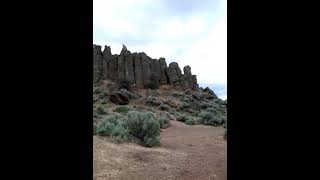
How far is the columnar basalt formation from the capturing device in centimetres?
4062

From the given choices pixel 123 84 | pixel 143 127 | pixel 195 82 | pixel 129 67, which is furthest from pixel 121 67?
pixel 143 127

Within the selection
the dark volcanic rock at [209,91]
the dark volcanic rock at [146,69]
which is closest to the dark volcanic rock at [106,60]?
the dark volcanic rock at [146,69]

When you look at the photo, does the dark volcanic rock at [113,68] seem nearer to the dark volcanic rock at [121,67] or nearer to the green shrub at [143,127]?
the dark volcanic rock at [121,67]

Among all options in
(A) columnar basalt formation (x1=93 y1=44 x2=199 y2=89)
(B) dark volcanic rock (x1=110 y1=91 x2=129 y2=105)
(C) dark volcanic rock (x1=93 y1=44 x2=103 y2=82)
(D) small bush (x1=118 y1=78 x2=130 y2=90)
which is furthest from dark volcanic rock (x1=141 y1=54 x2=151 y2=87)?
(B) dark volcanic rock (x1=110 y1=91 x2=129 y2=105)

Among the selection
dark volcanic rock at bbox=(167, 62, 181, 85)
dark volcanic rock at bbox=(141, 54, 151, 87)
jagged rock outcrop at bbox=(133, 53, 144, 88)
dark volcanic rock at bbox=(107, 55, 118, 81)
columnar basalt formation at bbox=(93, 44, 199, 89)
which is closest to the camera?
jagged rock outcrop at bbox=(133, 53, 144, 88)

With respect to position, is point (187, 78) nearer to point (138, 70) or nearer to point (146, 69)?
point (146, 69)

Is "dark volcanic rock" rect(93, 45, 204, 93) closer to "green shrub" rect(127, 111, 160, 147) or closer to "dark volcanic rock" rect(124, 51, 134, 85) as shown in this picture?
"dark volcanic rock" rect(124, 51, 134, 85)

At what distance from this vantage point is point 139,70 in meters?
41.4

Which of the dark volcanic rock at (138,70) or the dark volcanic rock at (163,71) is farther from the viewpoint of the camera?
the dark volcanic rock at (163,71)

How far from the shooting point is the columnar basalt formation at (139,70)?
4062 cm
